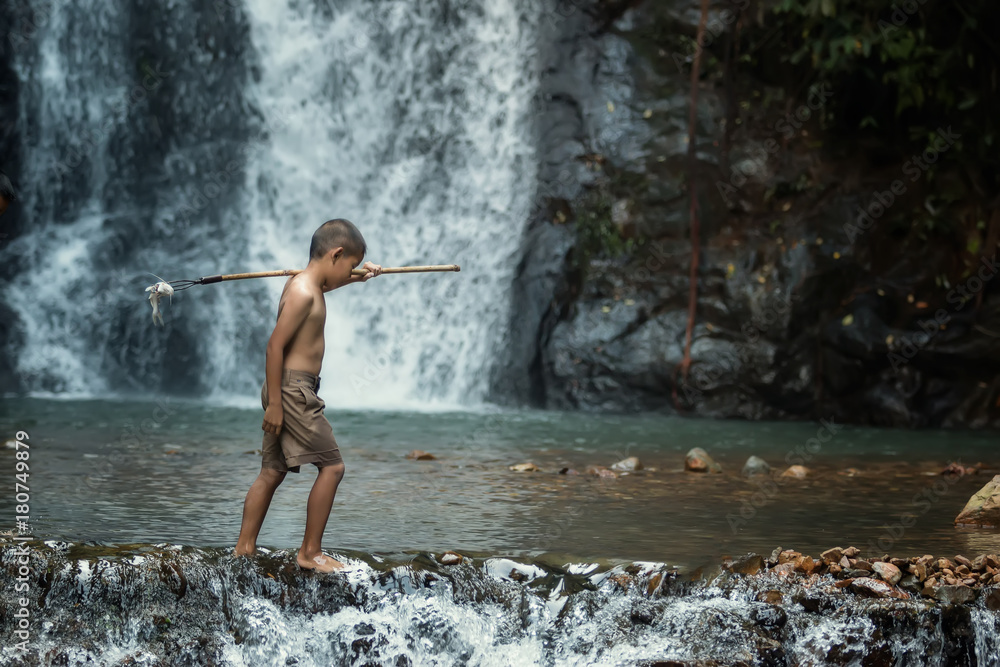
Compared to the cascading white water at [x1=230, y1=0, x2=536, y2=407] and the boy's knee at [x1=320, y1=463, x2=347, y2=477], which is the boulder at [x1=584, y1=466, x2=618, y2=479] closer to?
the boy's knee at [x1=320, y1=463, x2=347, y2=477]

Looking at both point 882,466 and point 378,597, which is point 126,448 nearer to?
point 378,597

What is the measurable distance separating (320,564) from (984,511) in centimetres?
329

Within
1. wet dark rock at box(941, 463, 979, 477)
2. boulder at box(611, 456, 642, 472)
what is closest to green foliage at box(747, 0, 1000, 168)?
wet dark rock at box(941, 463, 979, 477)

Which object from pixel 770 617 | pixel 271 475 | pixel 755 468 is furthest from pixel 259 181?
pixel 770 617

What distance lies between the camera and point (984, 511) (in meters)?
5.36

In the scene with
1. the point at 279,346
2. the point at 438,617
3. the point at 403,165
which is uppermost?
the point at 403,165

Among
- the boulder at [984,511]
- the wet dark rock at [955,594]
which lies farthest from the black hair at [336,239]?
the boulder at [984,511]

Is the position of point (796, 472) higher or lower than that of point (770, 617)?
higher

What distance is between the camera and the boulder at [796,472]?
7043 millimetres

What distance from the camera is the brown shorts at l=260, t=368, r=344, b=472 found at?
13.4ft

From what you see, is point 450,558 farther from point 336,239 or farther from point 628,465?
point 628,465

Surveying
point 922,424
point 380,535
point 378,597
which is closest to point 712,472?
point 380,535

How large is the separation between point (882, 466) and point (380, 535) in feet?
14.4

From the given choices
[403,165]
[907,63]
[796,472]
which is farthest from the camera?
[403,165]
